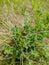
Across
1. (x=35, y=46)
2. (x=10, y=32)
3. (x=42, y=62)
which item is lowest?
(x=42, y=62)

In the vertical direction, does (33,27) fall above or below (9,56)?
above

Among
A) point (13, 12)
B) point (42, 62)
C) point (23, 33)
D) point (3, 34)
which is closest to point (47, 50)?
point (42, 62)

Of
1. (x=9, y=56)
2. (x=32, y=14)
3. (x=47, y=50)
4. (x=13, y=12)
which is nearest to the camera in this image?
(x=9, y=56)

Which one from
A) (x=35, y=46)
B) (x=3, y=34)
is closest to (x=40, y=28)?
(x=35, y=46)

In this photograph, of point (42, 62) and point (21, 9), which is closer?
point (42, 62)

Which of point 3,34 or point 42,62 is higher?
point 3,34

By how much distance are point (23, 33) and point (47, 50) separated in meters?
0.29

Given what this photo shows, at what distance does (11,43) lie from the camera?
6.72 feet

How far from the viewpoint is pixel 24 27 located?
212cm

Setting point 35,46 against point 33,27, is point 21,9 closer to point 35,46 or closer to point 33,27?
point 33,27

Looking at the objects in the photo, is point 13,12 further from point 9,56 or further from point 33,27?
point 9,56

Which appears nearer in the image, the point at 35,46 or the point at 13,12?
the point at 35,46

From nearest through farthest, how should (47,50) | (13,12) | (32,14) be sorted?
(47,50) < (13,12) < (32,14)

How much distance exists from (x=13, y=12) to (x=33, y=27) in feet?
1.24
